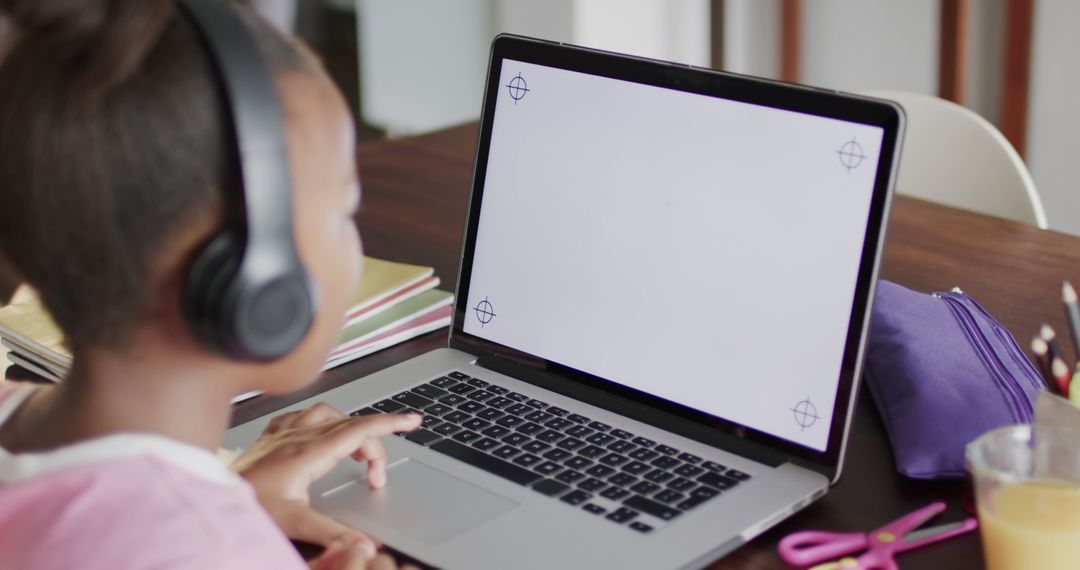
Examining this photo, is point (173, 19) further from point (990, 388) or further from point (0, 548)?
point (990, 388)

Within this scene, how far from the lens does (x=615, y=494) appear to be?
34.5 inches

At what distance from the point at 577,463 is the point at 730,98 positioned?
29cm

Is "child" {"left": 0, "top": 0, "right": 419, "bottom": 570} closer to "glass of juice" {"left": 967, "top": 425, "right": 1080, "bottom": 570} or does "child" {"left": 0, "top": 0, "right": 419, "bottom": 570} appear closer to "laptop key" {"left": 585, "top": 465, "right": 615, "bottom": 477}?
"laptop key" {"left": 585, "top": 465, "right": 615, "bottom": 477}

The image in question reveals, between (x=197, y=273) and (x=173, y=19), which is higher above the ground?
(x=173, y=19)

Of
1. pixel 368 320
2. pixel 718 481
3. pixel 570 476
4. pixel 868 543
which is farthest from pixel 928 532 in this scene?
pixel 368 320

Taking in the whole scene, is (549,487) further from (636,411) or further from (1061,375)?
(1061,375)

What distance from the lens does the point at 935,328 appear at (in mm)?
1031

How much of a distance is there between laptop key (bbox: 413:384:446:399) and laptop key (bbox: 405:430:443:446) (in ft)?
0.21

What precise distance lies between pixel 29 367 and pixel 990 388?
0.82 metres

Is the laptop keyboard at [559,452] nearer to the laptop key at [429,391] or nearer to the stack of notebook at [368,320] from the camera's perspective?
the laptop key at [429,391]

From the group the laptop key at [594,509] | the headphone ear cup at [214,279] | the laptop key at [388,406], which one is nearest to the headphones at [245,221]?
the headphone ear cup at [214,279]

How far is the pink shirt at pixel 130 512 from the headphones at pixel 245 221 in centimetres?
7

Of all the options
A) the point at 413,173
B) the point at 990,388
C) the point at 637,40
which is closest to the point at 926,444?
the point at 990,388

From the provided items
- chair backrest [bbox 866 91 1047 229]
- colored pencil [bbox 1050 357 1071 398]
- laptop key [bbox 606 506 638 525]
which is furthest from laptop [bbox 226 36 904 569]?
chair backrest [bbox 866 91 1047 229]
